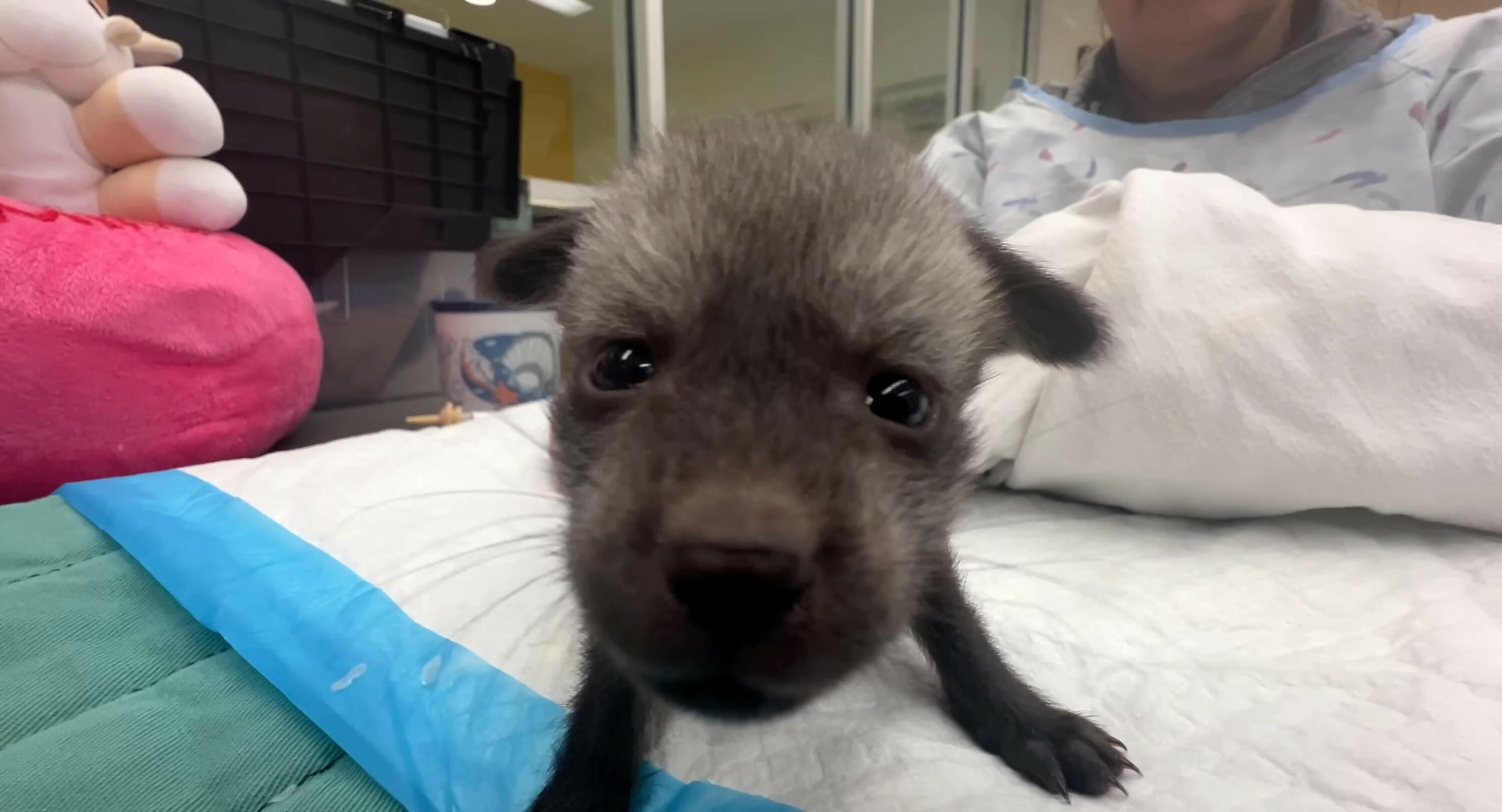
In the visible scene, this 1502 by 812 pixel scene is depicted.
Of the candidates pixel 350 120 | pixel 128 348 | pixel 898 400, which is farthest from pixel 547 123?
pixel 898 400

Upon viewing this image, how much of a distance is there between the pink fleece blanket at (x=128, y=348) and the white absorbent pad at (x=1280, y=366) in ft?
5.23

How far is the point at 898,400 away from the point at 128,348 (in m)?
1.56

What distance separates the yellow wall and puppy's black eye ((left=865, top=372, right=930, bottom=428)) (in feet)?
9.39

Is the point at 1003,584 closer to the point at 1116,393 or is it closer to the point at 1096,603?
the point at 1096,603

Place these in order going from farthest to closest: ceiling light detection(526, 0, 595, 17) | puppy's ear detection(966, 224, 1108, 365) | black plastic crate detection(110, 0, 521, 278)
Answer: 1. ceiling light detection(526, 0, 595, 17)
2. black plastic crate detection(110, 0, 521, 278)
3. puppy's ear detection(966, 224, 1108, 365)

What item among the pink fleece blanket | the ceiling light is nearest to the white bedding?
the pink fleece blanket

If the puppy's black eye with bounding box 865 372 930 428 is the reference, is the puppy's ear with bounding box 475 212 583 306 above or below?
above

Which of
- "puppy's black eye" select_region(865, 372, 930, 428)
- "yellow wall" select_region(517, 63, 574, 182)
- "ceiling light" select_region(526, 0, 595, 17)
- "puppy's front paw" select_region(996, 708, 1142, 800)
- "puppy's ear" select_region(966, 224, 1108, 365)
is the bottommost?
"puppy's front paw" select_region(996, 708, 1142, 800)

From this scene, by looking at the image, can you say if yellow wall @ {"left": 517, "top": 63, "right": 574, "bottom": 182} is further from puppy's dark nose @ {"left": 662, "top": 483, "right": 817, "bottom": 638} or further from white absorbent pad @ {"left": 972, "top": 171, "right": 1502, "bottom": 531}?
puppy's dark nose @ {"left": 662, "top": 483, "right": 817, "bottom": 638}

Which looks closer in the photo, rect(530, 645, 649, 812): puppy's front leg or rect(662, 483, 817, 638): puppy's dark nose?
rect(662, 483, 817, 638): puppy's dark nose

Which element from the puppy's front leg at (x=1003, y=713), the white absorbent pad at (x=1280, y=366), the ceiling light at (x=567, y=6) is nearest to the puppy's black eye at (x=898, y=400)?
the puppy's front leg at (x=1003, y=713)

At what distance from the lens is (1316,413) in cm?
129

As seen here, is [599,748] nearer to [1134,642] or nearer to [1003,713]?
[1003,713]

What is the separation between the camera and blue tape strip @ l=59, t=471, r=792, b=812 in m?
0.79
